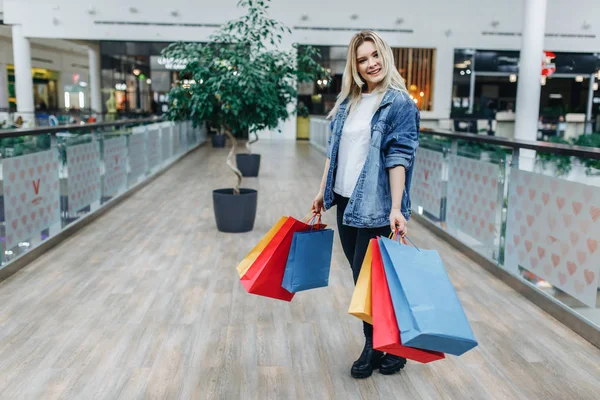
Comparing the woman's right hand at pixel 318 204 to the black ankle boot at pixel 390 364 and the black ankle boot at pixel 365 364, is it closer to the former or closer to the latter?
the black ankle boot at pixel 365 364

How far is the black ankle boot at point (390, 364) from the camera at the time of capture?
8.63 feet

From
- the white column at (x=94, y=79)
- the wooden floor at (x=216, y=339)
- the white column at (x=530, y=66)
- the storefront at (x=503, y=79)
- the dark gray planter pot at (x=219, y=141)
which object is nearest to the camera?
the wooden floor at (x=216, y=339)

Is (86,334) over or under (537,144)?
under

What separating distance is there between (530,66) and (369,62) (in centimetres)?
771

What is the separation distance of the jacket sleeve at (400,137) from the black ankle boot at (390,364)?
0.92 meters

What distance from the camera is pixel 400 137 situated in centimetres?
225

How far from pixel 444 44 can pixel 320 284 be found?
19086 mm

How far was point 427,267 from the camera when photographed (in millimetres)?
1971

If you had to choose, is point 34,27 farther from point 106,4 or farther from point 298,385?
point 298,385

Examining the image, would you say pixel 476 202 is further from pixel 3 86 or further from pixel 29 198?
pixel 3 86

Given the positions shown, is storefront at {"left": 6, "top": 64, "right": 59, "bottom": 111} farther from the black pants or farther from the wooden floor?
the black pants

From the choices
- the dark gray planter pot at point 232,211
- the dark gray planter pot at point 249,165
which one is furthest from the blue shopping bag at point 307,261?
the dark gray planter pot at point 249,165

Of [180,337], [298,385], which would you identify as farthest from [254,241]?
[298,385]

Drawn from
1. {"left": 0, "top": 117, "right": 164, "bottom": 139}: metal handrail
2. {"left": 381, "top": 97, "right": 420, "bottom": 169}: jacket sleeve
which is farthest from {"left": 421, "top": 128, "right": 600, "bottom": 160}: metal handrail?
{"left": 0, "top": 117, "right": 164, "bottom": 139}: metal handrail
